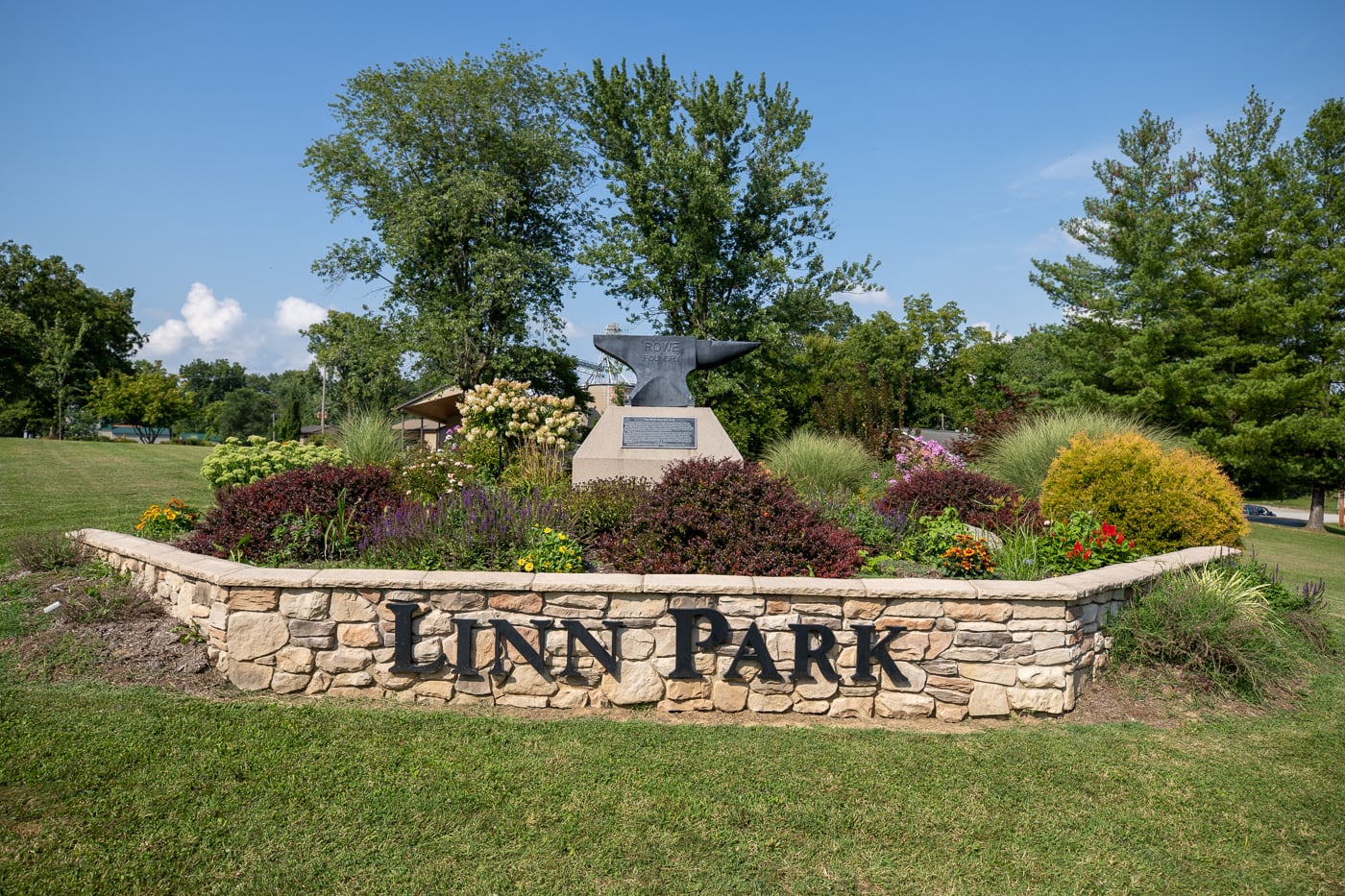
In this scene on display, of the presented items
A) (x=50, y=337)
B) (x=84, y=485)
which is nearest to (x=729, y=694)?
(x=84, y=485)

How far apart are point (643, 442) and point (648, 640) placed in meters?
3.90

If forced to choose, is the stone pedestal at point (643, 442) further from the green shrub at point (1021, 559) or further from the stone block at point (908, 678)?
the stone block at point (908, 678)

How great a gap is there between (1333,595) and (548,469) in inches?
380

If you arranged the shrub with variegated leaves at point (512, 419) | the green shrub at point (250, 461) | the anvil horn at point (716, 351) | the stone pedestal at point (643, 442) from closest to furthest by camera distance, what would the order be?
the stone pedestal at point (643, 442) → the green shrub at point (250, 461) → the anvil horn at point (716, 351) → the shrub with variegated leaves at point (512, 419)

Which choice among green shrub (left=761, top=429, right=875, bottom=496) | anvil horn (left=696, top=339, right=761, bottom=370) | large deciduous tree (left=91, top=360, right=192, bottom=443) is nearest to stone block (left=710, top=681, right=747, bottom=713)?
green shrub (left=761, top=429, right=875, bottom=496)

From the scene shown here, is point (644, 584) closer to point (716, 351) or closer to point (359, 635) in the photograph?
point (359, 635)

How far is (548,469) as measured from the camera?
8.15 meters

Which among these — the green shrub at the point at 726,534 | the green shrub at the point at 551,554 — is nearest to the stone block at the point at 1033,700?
the green shrub at the point at 726,534

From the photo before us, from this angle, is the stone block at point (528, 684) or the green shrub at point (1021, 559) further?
the green shrub at point (1021, 559)

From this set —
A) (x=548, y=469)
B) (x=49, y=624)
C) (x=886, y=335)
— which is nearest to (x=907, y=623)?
(x=548, y=469)

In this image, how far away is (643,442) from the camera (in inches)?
314

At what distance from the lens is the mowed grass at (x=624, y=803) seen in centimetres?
276

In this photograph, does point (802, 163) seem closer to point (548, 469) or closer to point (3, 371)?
point (548, 469)

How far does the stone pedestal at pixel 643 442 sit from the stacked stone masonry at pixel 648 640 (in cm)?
347
